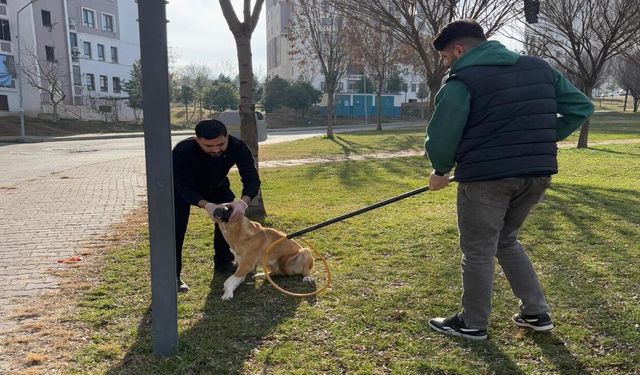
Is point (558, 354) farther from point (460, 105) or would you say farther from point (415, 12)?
point (415, 12)

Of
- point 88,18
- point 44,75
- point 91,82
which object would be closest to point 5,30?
point 44,75

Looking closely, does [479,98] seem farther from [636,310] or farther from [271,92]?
[271,92]

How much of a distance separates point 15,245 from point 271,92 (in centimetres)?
4787

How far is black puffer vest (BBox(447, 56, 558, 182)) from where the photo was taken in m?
2.71

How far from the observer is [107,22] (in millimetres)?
51125

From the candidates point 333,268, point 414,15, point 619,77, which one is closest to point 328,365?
point 333,268

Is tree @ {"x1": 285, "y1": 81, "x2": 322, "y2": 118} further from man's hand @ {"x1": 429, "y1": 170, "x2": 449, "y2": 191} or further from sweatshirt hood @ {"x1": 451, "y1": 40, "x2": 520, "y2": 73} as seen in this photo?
sweatshirt hood @ {"x1": 451, "y1": 40, "x2": 520, "y2": 73}

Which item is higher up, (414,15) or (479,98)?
(414,15)

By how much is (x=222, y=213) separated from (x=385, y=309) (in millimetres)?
1421

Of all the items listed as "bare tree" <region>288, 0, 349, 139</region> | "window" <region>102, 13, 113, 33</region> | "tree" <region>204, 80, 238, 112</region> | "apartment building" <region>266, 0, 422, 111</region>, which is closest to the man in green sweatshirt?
"bare tree" <region>288, 0, 349, 139</region>

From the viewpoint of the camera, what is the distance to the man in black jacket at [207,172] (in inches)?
153

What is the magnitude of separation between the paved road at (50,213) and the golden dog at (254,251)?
1.64m

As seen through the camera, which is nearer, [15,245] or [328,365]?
[328,365]

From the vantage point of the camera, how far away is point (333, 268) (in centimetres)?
469
